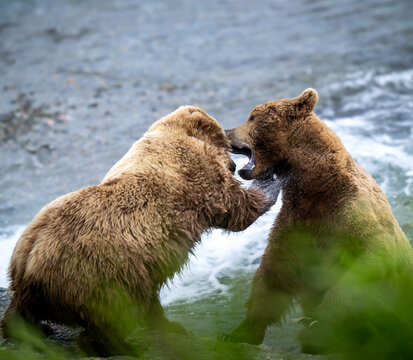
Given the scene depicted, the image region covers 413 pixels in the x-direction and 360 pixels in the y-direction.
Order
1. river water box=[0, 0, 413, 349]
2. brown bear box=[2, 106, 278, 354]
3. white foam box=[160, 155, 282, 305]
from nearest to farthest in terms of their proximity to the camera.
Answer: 1. brown bear box=[2, 106, 278, 354]
2. white foam box=[160, 155, 282, 305]
3. river water box=[0, 0, 413, 349]

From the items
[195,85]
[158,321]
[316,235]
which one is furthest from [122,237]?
[195,85]

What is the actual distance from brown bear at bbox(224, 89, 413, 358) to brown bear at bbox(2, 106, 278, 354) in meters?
0.35

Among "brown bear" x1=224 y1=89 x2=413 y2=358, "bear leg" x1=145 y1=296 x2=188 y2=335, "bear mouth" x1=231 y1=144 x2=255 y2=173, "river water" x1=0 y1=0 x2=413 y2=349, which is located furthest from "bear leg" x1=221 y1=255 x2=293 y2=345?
"bear mouth" x1=231 y1=144 x2=255 y2=173

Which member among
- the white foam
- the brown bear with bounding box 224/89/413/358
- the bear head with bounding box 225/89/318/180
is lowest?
the white foam

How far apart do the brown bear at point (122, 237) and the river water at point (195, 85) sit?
1002mm

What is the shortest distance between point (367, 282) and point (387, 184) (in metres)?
3.68

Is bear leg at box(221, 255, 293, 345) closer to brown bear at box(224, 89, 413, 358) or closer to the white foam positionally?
brown bear at box(224, 89, 413, 358)

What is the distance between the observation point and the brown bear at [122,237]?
3.64 m

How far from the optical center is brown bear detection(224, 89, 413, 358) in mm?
3912

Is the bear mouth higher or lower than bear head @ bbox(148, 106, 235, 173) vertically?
lower

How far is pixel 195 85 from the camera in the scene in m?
10.8

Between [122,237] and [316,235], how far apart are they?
4.23 feet

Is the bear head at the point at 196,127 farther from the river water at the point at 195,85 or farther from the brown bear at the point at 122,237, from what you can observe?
the river water at the point at 195,85

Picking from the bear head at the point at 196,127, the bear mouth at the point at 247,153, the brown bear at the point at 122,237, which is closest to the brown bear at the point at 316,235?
the bear mouth at the point at 247,153
